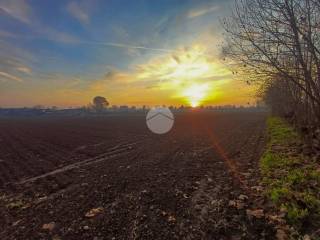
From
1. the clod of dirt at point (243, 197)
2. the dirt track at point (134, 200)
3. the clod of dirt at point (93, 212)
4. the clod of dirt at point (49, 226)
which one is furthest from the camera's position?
the clod of dirt at point (243, 197)

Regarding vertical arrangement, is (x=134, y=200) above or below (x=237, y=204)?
below

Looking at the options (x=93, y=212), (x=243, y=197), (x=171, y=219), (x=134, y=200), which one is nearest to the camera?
(x=171, y=219)

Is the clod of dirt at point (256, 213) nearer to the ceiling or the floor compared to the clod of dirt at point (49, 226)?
nearer to the ceiling

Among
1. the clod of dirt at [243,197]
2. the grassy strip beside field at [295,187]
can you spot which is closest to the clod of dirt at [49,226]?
the clod of dirt at [243,197]

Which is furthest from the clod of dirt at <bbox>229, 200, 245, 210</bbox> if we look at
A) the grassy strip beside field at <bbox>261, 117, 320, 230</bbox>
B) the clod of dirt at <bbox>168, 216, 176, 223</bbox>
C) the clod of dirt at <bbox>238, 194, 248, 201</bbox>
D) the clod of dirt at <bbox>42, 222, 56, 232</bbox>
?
the clod of dirt at <bbox>42, 222, 56, 232</bbox>

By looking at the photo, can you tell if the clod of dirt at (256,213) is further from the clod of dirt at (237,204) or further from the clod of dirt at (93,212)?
the clod of dirt at (93,212)

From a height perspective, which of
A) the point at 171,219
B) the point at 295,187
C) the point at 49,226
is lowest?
the point at 49,226

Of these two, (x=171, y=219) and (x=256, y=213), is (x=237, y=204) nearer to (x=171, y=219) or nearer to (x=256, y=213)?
(x=256, y=213)

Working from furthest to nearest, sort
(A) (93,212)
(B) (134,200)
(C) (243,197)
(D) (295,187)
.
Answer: (D) (295,187)
(B) (134,200)
(C) (243,197)
(A) (93,212)

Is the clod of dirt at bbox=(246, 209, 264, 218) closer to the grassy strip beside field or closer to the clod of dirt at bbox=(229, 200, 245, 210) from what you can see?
the clod of dirt at bbox=(229, 200, 245, 210)

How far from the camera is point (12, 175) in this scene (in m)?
12.9

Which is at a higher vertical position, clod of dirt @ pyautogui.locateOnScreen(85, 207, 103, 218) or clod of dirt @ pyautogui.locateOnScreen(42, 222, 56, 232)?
clod of dirt @ pyautogui.locateOnScreen(85, 207, 103, 218)

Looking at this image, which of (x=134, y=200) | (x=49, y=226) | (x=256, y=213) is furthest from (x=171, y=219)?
(x=49, y=226)

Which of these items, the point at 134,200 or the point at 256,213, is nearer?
the point at 256,213
